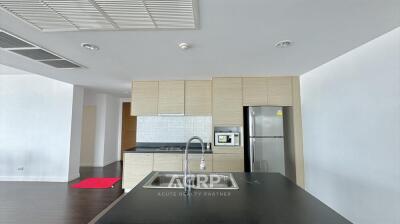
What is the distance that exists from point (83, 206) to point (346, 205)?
3.98 m

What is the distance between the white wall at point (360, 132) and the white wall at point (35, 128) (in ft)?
17.8

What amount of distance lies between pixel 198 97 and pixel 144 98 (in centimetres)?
116

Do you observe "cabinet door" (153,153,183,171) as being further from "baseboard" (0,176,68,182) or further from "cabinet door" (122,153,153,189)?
"baseboard" (0,176,68,182)

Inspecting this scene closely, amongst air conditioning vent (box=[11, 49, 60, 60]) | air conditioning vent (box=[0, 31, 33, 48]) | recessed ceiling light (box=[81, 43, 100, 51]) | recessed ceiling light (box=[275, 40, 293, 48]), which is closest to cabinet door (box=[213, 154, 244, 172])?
recessed ceiling light (box=[275, 40, 293, 48])

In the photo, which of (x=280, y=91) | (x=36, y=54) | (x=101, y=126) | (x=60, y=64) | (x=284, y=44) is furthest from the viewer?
(x=101, y=126)

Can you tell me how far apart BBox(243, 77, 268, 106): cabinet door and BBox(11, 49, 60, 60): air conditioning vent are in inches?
124

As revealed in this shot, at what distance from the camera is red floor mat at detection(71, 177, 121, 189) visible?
4.36 metres

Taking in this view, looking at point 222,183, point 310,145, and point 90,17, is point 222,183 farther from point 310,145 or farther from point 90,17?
point 310,145

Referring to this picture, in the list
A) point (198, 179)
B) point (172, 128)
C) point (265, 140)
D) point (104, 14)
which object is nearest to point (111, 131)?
point (172, 128)

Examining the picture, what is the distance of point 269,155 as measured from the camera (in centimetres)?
365

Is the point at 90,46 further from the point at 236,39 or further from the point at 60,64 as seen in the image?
the point at 236,39

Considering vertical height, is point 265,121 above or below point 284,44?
below

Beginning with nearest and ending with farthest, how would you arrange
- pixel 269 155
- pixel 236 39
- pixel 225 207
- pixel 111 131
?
pixel 225 207 → pixel 236 39 → pixel 269 155 → pixel 111 131

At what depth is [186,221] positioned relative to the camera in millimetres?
1072
